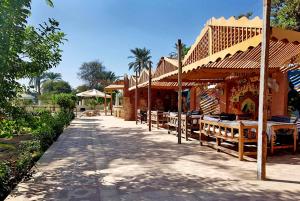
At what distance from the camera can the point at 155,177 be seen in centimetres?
572

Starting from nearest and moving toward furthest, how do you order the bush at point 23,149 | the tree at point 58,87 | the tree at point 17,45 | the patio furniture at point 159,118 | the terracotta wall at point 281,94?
the tree at point 17,45 → the bush at point 23,149 → the terracotta wall at point 281,94 → the patio furniture at point 159,118 → the tree at point 58,87

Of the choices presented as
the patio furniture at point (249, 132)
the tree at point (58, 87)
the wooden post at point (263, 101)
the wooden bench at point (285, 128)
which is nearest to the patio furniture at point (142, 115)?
the patio furniture at point (249, 132)

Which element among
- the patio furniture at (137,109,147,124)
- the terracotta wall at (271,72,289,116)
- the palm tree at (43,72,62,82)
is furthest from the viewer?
the palm tree at (43,72,62,82)

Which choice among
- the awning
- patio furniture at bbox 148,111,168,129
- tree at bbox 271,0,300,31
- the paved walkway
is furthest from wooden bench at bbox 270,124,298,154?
tree at bbox 271,0,300,31

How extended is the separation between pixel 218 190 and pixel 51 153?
16.9 ft

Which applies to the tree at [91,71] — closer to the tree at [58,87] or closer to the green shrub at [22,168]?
the tree at [58,87]

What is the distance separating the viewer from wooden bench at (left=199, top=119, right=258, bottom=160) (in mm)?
7160

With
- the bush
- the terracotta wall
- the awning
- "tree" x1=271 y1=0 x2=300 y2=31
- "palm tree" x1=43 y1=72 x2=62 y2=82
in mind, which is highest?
"palm tree" x1=43 y1=72 x2=62 y2=82

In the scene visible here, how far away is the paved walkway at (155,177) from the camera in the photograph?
15.2 ft

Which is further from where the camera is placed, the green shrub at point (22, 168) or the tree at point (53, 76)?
the tree at point (53, 76)

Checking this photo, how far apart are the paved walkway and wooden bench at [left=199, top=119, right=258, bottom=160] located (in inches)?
12.9

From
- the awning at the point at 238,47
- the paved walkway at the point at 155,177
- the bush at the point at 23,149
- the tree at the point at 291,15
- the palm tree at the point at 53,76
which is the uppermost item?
the palm tree at the point at 53,76

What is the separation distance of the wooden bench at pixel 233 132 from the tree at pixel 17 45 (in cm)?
443

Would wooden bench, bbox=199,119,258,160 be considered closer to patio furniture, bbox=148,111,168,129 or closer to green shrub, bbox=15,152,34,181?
green shrub, bbox=15,152,34,181
